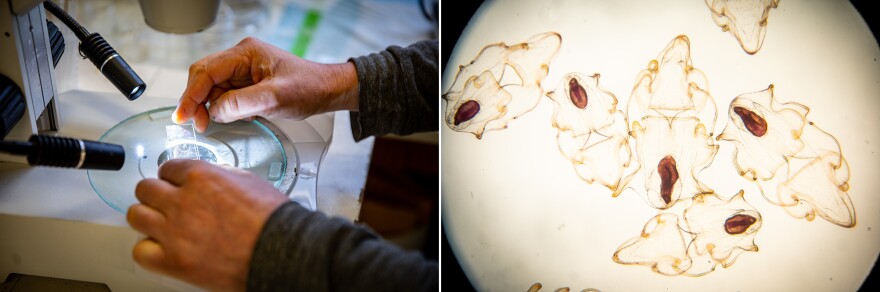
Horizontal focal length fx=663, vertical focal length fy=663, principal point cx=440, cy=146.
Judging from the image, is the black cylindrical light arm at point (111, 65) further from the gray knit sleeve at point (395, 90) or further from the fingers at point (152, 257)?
the gray knit sleeve at point (395, 90)

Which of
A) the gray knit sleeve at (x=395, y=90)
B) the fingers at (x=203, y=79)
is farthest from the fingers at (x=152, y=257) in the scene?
the gray knit sleeve at (x=395, y=90)

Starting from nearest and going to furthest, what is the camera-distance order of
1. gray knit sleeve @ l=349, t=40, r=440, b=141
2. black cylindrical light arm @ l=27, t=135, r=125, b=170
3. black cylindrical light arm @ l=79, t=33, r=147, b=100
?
black cylindrical light arm @ l=27, t=135, r=125, b=170, black cylindrical light arm @ l=79, t=33, r=147, b=100, gray knit sleeve @ l=349, t=40, r=440, b=141

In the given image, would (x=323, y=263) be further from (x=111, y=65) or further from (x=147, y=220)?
(x=111, y=65)

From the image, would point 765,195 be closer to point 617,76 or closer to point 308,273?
point 617,76

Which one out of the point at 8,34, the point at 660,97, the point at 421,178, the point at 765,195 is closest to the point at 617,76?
the point at 660,97

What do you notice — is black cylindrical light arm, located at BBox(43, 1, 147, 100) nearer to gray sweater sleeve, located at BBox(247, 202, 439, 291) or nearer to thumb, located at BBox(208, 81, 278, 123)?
thumb, located at BBox(208, 81, 278, 123)

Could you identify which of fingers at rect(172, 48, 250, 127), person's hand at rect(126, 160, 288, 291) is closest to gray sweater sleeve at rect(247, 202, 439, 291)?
person's hand at rect(126, 160, 288, 291)
